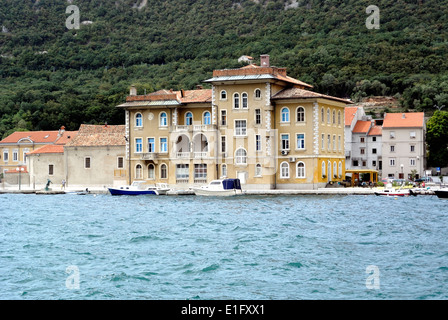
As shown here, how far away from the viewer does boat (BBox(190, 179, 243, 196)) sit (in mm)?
59719

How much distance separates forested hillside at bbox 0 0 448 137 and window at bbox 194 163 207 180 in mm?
40722

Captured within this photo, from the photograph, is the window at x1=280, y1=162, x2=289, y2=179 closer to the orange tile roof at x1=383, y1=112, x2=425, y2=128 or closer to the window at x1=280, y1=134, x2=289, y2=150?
the window at x1=280, y1=134, x2=289, y2=150

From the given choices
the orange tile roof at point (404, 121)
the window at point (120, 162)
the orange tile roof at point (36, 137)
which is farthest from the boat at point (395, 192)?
the orange tile roof at point (36, 137)

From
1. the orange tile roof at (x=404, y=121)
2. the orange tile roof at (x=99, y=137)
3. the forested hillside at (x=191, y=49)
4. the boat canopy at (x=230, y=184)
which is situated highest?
the forested hillside at (x=191, y=49)

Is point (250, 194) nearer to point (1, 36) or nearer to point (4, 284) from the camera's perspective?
point (4, 284)

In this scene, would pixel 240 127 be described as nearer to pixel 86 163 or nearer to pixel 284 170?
pixel 284 170

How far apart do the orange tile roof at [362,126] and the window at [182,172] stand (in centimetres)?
2642

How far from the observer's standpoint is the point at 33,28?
15562cm

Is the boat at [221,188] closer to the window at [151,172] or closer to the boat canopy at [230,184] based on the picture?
the boat canopy at [230,184]

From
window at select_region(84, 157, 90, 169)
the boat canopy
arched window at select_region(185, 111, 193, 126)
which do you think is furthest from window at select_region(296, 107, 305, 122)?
window at select_region(84, 157, 90, 169)

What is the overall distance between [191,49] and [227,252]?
400ft

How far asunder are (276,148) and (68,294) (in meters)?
43.9

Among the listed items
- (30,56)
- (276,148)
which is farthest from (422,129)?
(30,56)

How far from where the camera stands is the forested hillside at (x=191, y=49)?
114500 millimetres
